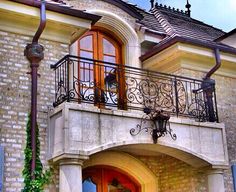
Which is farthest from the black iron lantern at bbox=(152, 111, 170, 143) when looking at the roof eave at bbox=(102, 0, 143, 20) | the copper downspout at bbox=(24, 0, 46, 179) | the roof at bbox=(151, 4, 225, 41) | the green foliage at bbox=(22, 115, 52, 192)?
the roof eave at bbox=(102, 0, 143, 20)

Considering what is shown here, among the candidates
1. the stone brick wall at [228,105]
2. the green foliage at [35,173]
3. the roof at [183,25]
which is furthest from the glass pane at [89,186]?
the roof at [183,25]

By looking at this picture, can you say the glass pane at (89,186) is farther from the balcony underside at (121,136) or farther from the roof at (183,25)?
the roof at (183,25)

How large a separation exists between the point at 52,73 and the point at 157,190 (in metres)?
3.85

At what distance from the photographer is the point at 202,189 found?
11.7 meters

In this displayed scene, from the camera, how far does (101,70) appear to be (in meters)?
12.3

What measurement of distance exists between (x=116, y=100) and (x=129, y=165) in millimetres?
1587

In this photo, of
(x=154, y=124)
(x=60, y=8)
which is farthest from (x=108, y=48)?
(x=154, y=124)

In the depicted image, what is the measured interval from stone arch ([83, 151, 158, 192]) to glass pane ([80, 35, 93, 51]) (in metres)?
2.68

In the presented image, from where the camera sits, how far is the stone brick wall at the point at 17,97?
31.9 ft

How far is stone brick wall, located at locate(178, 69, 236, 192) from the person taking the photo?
497 inches

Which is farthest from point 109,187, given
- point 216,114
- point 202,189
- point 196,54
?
point 196,54

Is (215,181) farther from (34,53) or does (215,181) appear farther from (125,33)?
(34,53)

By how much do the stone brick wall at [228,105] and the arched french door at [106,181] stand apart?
2.33 metres

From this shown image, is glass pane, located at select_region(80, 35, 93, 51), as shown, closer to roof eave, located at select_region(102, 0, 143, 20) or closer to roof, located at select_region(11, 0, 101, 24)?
roof eave, located at select_region(102, 0, 143, 20)
